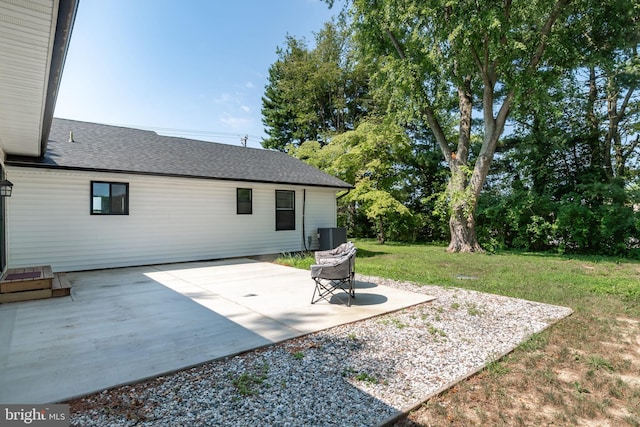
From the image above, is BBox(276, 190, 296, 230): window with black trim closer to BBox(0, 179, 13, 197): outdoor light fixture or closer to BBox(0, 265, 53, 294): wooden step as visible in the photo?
BBox(0, 265, 53, 294): wooden step

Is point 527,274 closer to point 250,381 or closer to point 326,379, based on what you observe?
point 326,379

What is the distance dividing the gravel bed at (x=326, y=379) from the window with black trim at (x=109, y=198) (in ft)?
21.7

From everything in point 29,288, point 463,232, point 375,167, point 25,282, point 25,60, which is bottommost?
point 29,288

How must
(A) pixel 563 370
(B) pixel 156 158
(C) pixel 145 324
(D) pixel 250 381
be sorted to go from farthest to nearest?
(B) pixel 156 158 → (C) pixel 145 324 → (A) pixel 563 370 → (D) pixel 250 381

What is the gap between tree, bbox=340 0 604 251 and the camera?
9.62 meters

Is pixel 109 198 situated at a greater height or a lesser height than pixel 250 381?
greater

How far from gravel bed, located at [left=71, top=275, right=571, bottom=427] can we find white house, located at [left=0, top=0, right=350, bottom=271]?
3214 millimetres

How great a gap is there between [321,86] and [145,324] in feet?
75.8

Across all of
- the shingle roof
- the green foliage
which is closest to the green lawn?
the shingle roof

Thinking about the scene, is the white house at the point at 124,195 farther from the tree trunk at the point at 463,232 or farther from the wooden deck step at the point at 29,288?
the tree trunk at the point at 463,232

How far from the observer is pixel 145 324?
13.4 ft

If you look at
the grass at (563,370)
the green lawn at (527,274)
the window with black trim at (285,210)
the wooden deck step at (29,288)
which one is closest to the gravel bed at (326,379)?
the grass at (563,370)

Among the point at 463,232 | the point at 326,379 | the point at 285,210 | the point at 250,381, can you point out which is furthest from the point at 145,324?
the point at 463,232

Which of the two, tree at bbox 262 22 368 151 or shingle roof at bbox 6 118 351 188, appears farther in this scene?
tree at bbox 262 22 368 151
